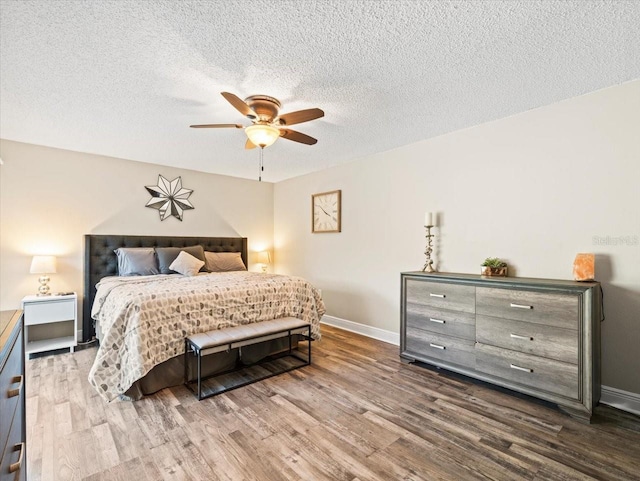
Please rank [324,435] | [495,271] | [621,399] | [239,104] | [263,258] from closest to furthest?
[324,435], [239,104], [621,399], [495,271], [263,258]

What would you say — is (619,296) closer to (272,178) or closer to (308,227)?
(308,227)

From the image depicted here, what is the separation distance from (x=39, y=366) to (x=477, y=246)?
454cm

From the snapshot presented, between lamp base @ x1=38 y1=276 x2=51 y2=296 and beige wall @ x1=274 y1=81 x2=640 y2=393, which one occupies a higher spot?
beige wall @ x1=274 y1=81 x2=640 y2=393

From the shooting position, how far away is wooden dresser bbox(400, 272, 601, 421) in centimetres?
213

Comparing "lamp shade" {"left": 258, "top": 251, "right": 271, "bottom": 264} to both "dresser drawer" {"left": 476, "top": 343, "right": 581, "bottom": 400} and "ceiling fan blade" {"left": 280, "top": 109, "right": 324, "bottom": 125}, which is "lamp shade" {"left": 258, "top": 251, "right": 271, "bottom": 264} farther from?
"dresser drawer" {"left": 476, "top": 343, "right": 581, "bottom": 400}

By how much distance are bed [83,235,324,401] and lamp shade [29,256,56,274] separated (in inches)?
15.8

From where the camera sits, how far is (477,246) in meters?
3.10

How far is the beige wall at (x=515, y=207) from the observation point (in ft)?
7.56

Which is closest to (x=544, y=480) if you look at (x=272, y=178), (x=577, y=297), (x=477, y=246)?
(x=577, y=297)

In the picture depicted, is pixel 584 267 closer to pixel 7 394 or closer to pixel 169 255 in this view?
pixel 7 394

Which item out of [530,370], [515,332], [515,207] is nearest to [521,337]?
[515,332]

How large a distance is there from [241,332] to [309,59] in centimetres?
222

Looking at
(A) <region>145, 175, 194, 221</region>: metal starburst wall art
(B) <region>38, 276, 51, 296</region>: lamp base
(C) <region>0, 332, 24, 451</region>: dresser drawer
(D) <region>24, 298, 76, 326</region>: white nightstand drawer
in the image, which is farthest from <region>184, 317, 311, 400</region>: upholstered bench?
(A) <region>145, 175, 194, 221</region>: metal starburst wall art

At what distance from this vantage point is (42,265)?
3473 mm
